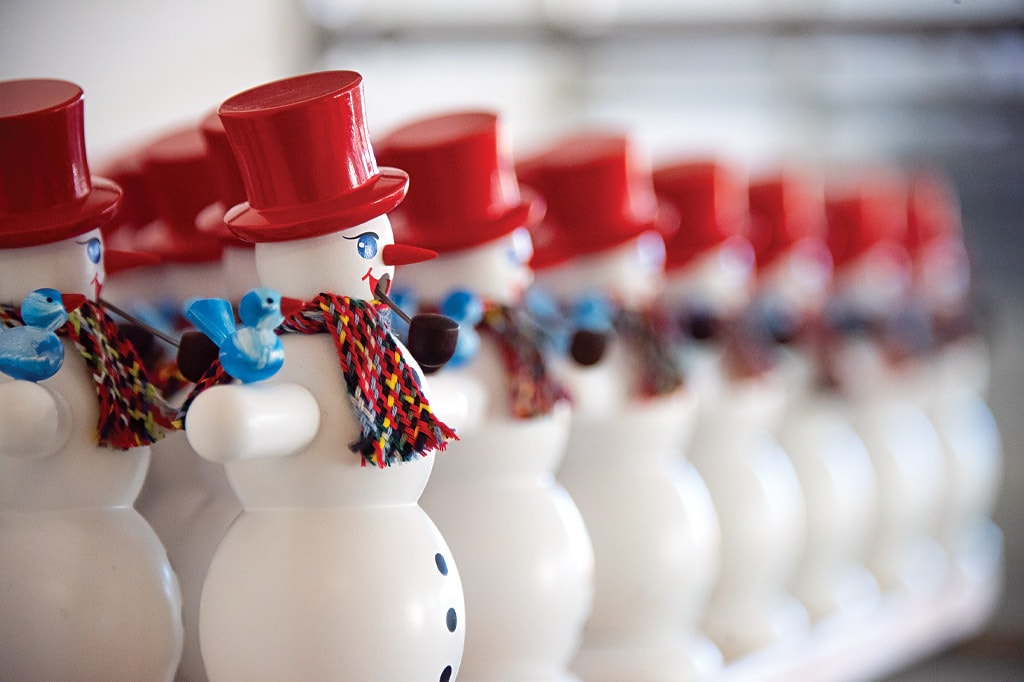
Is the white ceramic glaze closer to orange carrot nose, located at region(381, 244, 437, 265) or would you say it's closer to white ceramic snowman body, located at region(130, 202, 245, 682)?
white ceramic snowman body, located at region(130, 202, 245, 682)

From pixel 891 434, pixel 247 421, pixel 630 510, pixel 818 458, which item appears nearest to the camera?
pixel 247 421

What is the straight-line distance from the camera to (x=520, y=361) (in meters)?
0.57

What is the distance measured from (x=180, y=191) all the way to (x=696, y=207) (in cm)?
32

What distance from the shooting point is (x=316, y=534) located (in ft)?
1.47

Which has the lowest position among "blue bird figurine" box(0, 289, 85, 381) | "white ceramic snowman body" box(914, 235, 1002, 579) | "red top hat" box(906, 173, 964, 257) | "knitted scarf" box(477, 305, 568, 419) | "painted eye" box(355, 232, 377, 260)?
"white ceramic snowman body" box(914, 235, 1002, 579)

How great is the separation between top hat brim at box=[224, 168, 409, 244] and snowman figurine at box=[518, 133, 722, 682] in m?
0.18

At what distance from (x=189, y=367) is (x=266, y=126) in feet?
0.29

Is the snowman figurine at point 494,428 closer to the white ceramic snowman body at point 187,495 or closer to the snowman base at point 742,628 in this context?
the white ceramic snowman body at point 187,495

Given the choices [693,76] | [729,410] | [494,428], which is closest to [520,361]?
[494,428]

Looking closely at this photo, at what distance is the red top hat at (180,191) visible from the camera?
1.93ft

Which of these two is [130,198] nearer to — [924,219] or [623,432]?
[623,432]

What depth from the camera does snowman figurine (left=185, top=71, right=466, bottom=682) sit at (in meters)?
0.44

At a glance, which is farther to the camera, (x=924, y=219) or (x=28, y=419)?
(x=924, y=219)

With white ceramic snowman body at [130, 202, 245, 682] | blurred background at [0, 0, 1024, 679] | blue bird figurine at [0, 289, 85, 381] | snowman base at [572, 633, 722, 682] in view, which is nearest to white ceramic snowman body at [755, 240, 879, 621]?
blurred background at [0, 0, 1024, 679]
